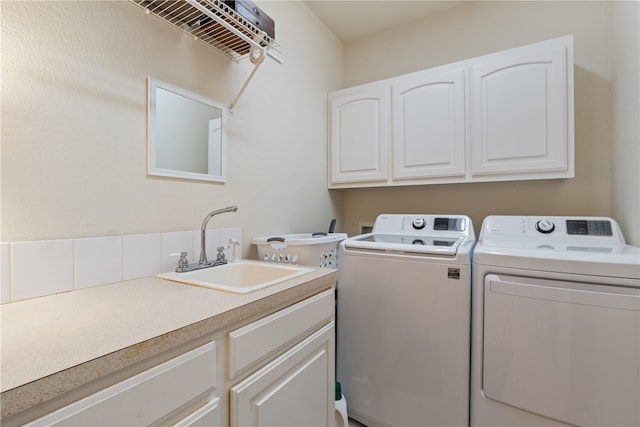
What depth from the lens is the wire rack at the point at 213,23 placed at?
3.55 feet

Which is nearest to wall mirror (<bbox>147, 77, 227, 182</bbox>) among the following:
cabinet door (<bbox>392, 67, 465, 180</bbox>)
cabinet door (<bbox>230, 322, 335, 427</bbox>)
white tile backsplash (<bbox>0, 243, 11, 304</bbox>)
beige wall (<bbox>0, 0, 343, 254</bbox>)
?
beige wall (<bbox>0, 0, 343, 254</bbox>)

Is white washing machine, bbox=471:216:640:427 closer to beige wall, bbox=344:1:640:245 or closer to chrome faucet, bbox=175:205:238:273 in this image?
beige wall, bbox=344:1:640:245

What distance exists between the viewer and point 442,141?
196cm

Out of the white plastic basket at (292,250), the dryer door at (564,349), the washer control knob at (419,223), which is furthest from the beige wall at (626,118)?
the white plastic basket at (292,250)

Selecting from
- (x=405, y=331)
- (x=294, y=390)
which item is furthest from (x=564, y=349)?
(x=294, y=390)

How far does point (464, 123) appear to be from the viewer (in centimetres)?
189

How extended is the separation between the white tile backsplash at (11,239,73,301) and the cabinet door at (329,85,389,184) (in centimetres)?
178

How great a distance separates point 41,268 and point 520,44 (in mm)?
2859

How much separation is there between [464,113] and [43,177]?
2126mm

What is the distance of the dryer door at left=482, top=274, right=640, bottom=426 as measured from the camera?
110cm

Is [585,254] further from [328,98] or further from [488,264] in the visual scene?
[328,98]

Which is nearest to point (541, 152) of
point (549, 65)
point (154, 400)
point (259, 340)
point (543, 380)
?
point (549, 65)

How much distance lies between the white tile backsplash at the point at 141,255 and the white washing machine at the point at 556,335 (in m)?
1.41

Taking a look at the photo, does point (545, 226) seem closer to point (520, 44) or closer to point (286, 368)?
point (520, 44)
